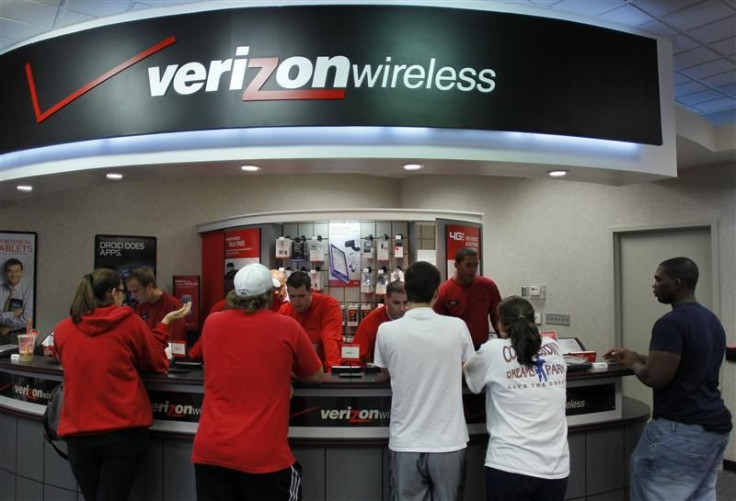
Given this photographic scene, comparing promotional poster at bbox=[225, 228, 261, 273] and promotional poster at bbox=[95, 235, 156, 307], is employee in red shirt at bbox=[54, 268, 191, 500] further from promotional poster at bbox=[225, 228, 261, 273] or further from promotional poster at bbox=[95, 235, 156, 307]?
promotional poster at bbox=[95, 235, 156, 307]

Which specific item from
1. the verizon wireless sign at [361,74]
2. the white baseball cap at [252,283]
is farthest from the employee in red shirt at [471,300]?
the white baseball cap at [252,283]

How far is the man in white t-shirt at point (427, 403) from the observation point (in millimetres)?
2291

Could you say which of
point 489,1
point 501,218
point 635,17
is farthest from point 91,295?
point 501,218

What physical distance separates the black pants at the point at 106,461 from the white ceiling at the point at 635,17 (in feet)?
8.08

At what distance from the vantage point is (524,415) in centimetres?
227

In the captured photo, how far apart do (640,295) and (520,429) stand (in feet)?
13.2

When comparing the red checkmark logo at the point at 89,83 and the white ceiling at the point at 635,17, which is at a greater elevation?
the white ceiling at the point at 635,17

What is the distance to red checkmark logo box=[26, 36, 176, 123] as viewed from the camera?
11.3 feet

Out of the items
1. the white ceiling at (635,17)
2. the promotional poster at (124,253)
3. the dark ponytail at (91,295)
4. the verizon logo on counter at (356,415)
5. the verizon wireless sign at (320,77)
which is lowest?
the verizon logo on counter at (356,415)

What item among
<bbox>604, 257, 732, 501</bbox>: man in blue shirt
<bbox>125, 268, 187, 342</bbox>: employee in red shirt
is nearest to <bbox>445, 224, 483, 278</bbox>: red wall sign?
<bbox>125, 268, 187, 342</bbox>: employee in red shirt

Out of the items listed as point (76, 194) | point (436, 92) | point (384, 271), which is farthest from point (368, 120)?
point (76, 194)

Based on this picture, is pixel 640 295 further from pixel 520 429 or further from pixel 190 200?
pixel 190 200

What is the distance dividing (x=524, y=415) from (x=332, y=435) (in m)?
0.97

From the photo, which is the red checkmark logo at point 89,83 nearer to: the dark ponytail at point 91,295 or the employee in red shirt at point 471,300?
the dark ponytail at point 91,295
